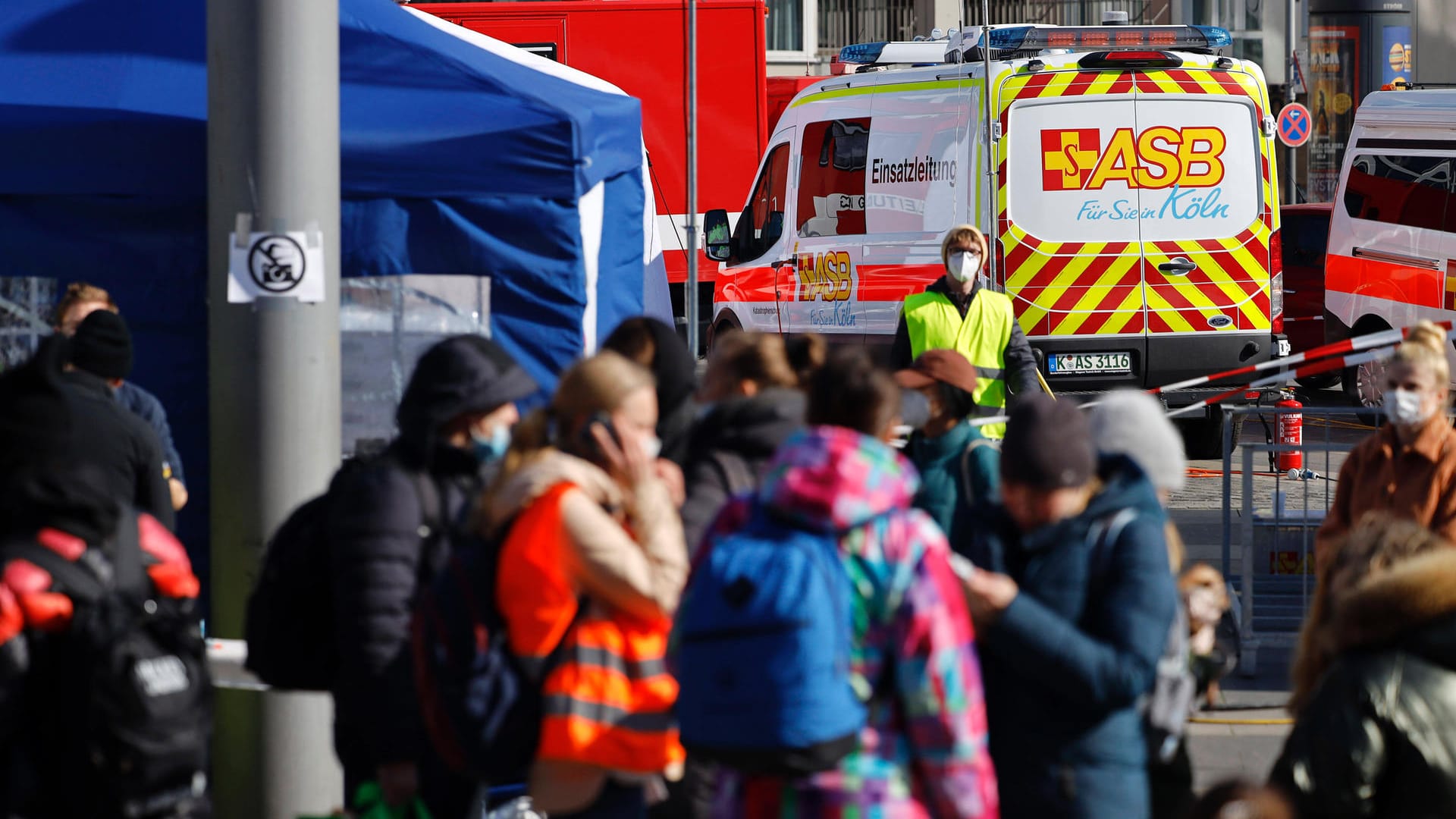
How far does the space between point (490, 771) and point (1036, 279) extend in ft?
26.9

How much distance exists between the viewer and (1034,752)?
3240 millimetres

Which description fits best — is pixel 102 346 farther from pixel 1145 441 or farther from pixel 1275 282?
pixel 1275 282

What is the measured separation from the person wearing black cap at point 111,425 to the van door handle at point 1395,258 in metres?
11.1

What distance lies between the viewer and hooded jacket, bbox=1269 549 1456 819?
285 cm

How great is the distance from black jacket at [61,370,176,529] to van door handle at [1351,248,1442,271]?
443 inches

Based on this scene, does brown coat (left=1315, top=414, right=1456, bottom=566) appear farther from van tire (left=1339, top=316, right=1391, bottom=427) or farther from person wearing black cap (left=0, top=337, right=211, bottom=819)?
van tire (left=1339, top=316, right=1391, bottom=427)

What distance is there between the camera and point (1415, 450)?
17.9 feet

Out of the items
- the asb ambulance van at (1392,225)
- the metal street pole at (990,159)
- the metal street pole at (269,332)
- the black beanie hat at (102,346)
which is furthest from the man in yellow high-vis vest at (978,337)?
the asb ambulance van at (1392,225)

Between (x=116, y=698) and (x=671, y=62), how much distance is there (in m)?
13.5

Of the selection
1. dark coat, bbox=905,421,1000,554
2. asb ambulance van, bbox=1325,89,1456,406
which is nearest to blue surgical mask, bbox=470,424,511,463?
dark coat, bbox=905,421,1000,554

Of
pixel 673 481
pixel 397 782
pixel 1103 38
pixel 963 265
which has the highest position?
pixel 1103 38

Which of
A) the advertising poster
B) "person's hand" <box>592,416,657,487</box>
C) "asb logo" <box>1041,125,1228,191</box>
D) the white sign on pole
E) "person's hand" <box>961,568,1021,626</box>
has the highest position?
the advertising poster

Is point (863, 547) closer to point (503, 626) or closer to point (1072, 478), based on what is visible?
point (1072, 478)

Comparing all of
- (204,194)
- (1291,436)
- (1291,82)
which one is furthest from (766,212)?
(1291,82)
